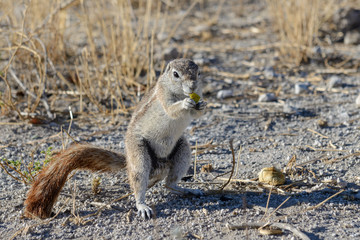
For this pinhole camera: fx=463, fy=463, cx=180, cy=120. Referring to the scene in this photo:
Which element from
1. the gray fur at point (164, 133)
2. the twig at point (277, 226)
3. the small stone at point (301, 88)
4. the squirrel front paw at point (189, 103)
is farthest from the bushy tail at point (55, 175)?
the small stone at point (301, 88)

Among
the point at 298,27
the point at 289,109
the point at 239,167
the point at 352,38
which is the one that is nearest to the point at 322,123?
the point at 289,109

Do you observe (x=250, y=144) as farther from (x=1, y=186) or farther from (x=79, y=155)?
(x=1, y=186)

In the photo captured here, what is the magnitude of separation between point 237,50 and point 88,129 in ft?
11.3

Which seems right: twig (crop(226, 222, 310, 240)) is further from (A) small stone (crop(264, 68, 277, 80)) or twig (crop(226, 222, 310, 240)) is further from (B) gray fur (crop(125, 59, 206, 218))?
(A) small stone (crop(264, 68, 277, 80))

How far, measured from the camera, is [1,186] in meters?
3.90

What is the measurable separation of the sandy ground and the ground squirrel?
146 millimetres

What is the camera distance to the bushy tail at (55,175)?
3244 mm

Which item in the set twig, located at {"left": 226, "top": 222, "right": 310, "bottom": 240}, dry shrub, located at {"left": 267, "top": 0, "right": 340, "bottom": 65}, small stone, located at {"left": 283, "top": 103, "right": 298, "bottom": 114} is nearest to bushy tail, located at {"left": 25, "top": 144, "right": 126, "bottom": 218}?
twig, located at {"left": 226, "top": 222, "right": 310, "bottom": 240}

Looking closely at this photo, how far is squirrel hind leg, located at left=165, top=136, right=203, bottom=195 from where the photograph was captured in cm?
362

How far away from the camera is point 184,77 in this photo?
3430 mm

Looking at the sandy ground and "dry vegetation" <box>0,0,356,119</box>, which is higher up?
"dry vegetation" <box>0,0,356,119</box>

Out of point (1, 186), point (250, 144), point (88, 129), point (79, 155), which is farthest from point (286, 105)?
point (1, 186)

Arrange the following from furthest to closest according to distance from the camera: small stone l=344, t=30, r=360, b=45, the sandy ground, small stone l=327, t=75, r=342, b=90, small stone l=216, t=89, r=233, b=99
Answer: small stone l=344, t=30, r=360, b=45, small stone l=327, t=75, r=342, b=90, small stone l=216, t=89, r=233, b=99, the sandy ground

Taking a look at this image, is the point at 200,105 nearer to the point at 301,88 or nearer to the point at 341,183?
the point at 341,183
